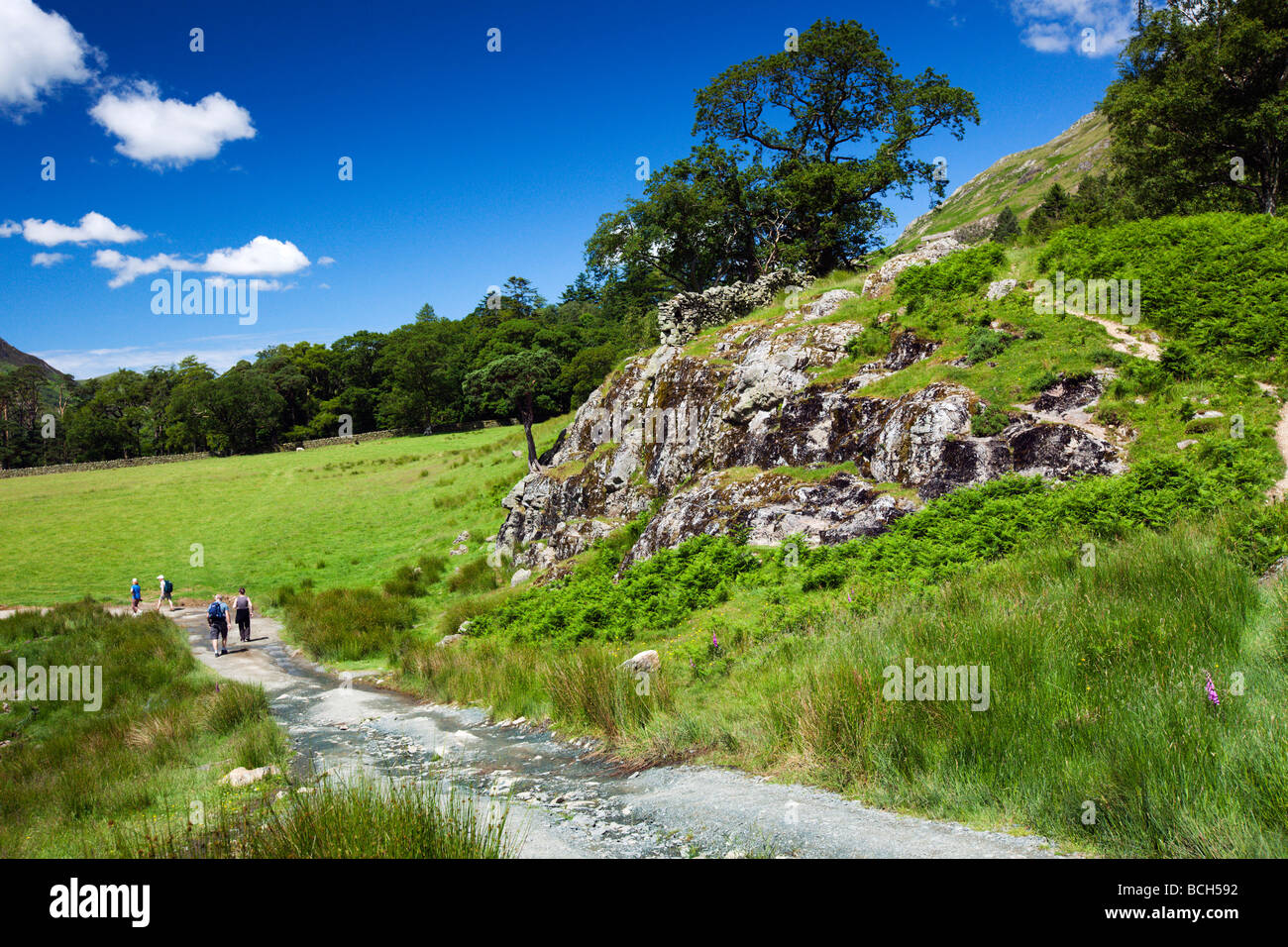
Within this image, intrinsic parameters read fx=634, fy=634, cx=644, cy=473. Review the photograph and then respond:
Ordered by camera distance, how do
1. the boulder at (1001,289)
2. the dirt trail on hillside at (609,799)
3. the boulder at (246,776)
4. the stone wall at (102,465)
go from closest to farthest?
the dirt trail on hillside at (609,799)
the boulder at (246,776)
the boulder at (1001,289)
the stone wall at (102,465)

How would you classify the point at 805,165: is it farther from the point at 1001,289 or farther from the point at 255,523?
the point at 255,523

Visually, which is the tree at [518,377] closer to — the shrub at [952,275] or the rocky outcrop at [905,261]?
the rocky outcrop at [905,261]

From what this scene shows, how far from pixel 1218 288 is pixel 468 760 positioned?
691 inches

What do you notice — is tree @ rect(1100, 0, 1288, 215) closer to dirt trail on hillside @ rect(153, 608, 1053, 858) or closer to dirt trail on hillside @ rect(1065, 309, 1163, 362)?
dirt trail on hillside @ rect(1065, 309, 1163, 362)

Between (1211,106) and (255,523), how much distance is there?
181 ft

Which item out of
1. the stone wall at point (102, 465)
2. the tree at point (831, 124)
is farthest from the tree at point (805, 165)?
the stone wall at point (102, 465)

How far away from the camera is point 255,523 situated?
39875 millimetres

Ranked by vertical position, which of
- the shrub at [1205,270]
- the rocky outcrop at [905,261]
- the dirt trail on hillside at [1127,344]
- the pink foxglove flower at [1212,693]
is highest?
the rocky outcrop at [905,261]

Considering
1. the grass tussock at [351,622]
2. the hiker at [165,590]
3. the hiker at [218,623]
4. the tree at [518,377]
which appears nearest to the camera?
the grass tussock at [351,622]

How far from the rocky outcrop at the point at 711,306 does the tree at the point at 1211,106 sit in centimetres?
1953

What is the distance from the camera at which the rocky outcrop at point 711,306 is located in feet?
86.9

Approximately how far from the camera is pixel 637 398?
23328 millimetres

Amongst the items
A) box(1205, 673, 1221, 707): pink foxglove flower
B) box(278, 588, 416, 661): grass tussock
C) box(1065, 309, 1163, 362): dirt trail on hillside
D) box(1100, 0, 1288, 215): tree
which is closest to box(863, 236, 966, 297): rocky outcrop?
box(1065, 309, 1163, 362): dirt trail on hillside
